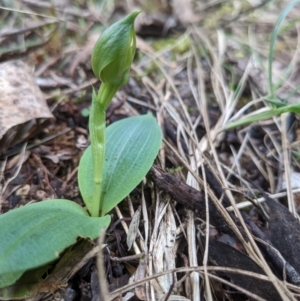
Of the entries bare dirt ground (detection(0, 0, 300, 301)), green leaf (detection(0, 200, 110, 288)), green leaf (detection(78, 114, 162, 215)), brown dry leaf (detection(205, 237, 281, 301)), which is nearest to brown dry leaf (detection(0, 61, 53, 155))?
bare dirt ground (detection(0, 0, 300, 301))

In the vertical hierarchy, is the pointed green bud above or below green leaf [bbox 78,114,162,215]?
above

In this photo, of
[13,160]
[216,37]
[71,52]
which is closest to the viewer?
[13,160]

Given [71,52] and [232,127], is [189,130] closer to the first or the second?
[232,127]

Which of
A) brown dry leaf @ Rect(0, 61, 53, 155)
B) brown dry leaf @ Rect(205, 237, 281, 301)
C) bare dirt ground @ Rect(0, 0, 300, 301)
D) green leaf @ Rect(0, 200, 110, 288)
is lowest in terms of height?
brown dry leaf @ Rect(205, 237, 281, 301)

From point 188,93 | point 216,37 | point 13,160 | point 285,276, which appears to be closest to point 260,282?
point 285,276

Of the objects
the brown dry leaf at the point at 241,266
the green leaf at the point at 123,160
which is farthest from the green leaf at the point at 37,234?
the brown dry leaf at the point at 241,266

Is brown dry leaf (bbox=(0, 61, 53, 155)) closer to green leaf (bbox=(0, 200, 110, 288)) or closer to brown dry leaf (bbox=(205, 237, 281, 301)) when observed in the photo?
green leaf (bbox=(0, 200, 110, 288))

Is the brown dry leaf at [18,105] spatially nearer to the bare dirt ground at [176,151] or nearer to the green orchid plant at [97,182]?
the bare dirt ground at [176,151]

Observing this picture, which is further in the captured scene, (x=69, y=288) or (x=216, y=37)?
(x=216, y=37)

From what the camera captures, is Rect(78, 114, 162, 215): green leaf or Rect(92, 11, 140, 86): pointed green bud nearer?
Rect(92, 11, 140, 86): pointed green bud
